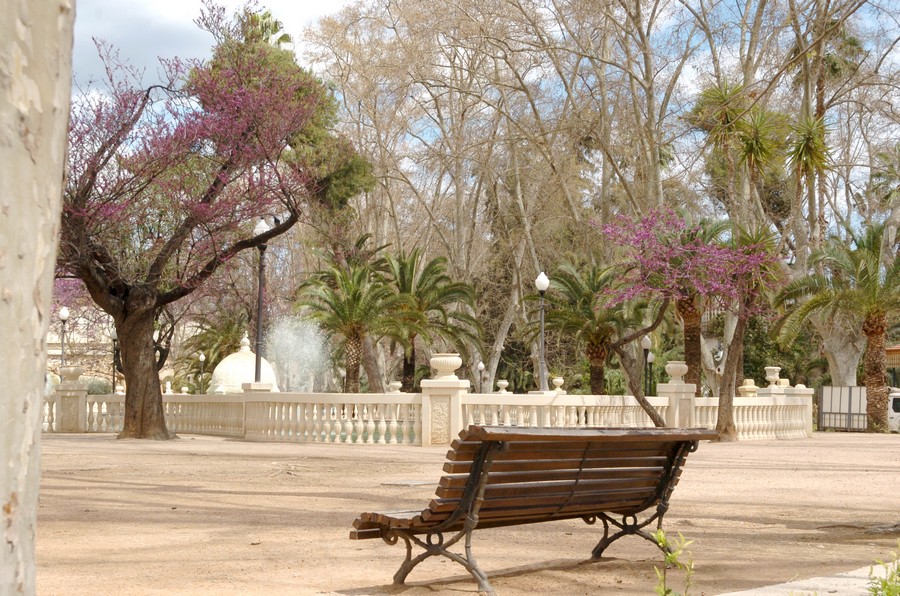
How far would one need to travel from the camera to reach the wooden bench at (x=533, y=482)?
5887 mm

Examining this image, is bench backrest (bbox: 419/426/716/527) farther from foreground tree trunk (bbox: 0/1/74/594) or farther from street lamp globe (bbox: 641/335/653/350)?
street lamp globe (bbox: 641/335/653/350)

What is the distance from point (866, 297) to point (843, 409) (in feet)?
20.1

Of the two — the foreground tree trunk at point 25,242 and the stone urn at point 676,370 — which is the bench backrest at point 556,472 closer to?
the foreground tree trunk at point 25,242

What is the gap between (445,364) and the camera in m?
21.6

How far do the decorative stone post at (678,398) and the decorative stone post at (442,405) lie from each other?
5.99m

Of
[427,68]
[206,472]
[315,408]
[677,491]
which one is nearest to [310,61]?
[427,68]

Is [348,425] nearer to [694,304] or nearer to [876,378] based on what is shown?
[694,304]

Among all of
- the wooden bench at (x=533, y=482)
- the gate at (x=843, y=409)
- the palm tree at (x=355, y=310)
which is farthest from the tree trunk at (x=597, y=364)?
→ the wooden bench at (x=533, y=482)

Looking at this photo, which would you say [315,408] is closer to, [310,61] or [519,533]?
[519,533]

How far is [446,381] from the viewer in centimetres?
2155

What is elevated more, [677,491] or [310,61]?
[310,61]

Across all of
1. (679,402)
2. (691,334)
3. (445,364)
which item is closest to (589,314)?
(691,334)

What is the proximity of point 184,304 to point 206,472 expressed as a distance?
28500 millimetres

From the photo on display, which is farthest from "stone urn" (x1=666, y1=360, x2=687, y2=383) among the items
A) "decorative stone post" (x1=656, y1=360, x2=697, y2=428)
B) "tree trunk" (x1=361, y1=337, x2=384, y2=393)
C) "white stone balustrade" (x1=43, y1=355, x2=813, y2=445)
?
"tree trunk" (x1=361, y1=337, x2=384, y2=393)
